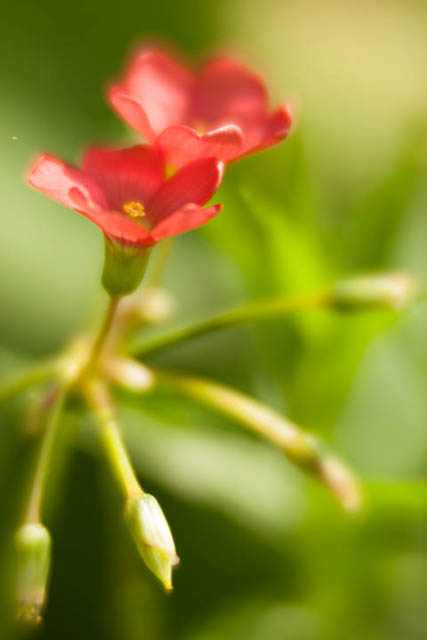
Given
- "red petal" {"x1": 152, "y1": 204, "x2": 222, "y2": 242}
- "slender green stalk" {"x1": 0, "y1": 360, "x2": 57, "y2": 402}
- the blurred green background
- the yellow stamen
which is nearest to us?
"red petal" {"x1": 152, "y1": 204, "x2": 222, "y2": 242}

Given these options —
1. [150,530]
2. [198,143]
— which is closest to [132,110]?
[198,143]

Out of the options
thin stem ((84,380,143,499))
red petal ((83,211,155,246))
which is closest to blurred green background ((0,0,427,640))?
thin stem ((84,380,143,499))

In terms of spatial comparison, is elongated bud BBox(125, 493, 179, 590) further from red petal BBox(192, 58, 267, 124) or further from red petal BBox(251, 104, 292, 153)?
red petal BBox(192, 58, 267, 124)

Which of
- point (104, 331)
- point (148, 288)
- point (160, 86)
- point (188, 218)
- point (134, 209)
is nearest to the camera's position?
point (188, 218)

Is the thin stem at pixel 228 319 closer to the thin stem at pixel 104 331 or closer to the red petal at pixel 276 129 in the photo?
the thin stem at pixel 104 331

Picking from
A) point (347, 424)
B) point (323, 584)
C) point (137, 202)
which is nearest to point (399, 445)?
point (347, 424)

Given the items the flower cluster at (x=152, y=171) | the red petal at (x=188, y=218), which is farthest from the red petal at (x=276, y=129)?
the red petal at (x=188, y=218)

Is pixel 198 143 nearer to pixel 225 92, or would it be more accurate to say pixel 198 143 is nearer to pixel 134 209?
pixel 134 209
